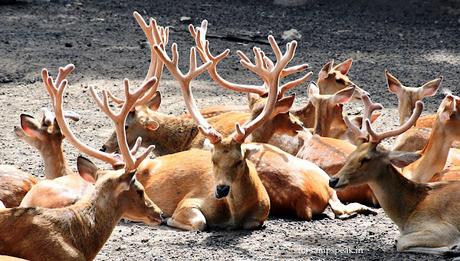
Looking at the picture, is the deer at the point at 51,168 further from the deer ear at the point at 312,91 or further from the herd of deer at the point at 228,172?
the deer ear at the point at 312,91

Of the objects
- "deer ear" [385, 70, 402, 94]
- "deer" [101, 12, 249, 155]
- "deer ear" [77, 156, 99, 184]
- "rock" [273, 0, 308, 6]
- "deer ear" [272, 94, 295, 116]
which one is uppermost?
"deer ear" [77, 156, 99, 184]

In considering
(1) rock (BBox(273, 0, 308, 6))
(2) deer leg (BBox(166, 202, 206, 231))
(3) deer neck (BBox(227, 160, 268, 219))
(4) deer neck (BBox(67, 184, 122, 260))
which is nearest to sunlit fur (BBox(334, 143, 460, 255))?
(3) deer neck (BBox(227, 160, 268, 219))

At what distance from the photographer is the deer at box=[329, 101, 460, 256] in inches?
327

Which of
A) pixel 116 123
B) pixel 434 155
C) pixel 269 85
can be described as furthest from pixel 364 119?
pixel 116 123

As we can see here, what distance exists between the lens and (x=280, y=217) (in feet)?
30.5

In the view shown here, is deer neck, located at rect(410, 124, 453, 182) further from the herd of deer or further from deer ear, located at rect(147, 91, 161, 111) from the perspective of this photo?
deer ear, located at rect(147, 91, 161, 111)

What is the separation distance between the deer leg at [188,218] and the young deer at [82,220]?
3.70ft

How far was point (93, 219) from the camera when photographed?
7.34m

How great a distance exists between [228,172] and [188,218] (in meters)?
0.55

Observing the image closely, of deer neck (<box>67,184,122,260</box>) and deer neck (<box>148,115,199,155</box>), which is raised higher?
deer neck (<box>67,184,122,260</box>)

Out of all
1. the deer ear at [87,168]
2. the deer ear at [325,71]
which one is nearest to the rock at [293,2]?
the deer ear at [325,71]

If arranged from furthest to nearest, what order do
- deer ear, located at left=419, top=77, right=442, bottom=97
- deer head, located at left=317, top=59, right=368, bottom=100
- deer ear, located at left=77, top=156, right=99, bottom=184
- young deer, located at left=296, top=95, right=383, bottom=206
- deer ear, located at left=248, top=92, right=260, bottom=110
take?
deer head, located at left=317, top=59, right=368, bottom=100 → deer ear, located at left=419, top=77, right=442, bottom=97 → deer ear, located at left=248, top=92, right=260, bottom=110 → young deer, located at left=296, top=95, right=383, bottom=206 → deer ear, located at left=77, top=156, right=99, bottom=184

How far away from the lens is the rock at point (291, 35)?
16562 mm

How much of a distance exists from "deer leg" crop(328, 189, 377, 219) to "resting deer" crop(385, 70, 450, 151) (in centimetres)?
117
